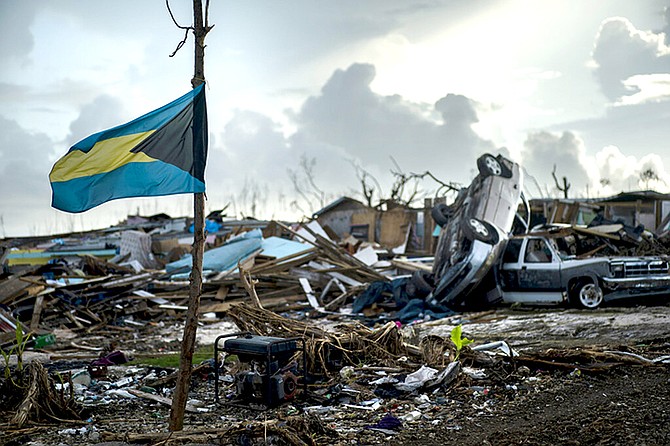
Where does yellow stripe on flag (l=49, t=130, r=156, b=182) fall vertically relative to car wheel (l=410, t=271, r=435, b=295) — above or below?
above

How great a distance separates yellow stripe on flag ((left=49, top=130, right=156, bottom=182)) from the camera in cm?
754

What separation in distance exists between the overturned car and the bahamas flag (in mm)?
10705

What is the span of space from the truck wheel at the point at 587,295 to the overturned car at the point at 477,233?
6.34ft

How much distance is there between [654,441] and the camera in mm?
6477

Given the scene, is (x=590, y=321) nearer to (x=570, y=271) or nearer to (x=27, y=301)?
(x=570, y=271)

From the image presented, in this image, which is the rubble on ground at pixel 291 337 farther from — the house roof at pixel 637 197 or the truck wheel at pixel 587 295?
the house roof at pixel 637 197

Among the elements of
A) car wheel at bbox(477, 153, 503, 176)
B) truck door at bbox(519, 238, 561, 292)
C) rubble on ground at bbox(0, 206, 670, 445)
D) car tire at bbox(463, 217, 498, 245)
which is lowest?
rubble on ground at bbox(0, 206, 670, 445)

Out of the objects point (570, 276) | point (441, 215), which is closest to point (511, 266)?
point (570, 276)

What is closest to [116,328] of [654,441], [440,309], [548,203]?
[440,309]

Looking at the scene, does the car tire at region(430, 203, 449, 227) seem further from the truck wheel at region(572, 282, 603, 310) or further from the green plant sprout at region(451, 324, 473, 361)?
the green plant sprout at region(451, 324, 473, 361)

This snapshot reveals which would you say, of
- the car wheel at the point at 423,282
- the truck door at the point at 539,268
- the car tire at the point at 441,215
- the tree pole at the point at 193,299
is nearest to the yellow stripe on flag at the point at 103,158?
the tree pole at the point at 193,299

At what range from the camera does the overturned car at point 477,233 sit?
1695 cm

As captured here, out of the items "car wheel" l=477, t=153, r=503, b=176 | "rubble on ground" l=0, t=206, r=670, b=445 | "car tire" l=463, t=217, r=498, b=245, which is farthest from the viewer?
"car wheel" l=477, t=153, r=503, b=176

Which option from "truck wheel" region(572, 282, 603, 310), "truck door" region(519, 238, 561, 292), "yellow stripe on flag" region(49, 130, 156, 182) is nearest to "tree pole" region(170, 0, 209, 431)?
"yellow stripe on flag" region(49, 130, 156, 182)
